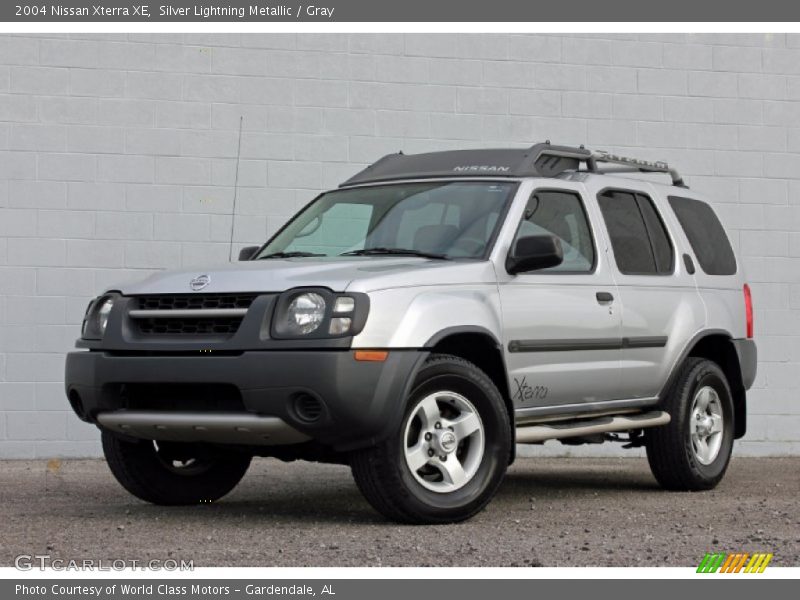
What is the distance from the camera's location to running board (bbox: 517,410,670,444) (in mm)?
8086

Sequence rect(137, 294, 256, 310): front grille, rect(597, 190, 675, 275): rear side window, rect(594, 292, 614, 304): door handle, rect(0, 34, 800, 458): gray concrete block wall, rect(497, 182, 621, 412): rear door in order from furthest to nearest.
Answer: rect(0, 34, 800, 458): gray concrete block wall, rect(597, 190, 675, 275): rear side window, rect(594, 292, 614, 304): door handle, rect(497, 182, 621, 412): rear door, rect(137, 294, 256, 310): front grille

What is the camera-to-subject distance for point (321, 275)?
283 inches

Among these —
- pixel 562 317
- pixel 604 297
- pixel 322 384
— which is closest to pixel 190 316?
pixel 322 384

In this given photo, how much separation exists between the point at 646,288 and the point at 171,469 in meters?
3.08

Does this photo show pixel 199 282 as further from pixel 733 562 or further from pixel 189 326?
pixel 733 562

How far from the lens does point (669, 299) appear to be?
925 centimetres

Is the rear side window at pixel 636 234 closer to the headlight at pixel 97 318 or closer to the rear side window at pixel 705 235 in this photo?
the rear side window at pixel 705 235

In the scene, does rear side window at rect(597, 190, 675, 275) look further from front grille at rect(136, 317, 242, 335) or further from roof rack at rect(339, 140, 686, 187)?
front grille at rect(136, 317, 242, 335)

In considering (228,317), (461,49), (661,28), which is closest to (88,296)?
(461,49)

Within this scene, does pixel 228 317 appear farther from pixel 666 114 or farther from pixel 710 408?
pixel 666 114

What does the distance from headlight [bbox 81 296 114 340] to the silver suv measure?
0.01m

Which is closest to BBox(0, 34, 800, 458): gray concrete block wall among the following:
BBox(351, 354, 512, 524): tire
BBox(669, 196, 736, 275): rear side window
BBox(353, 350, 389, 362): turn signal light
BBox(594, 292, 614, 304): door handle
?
BBox(669, 196, 736, 275): rear side window

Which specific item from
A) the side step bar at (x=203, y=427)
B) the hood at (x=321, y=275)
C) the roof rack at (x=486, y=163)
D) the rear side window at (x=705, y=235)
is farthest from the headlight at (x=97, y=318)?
the rear side window at (x=705, y=235)

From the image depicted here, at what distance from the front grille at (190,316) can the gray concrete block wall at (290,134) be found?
398 centimetres
